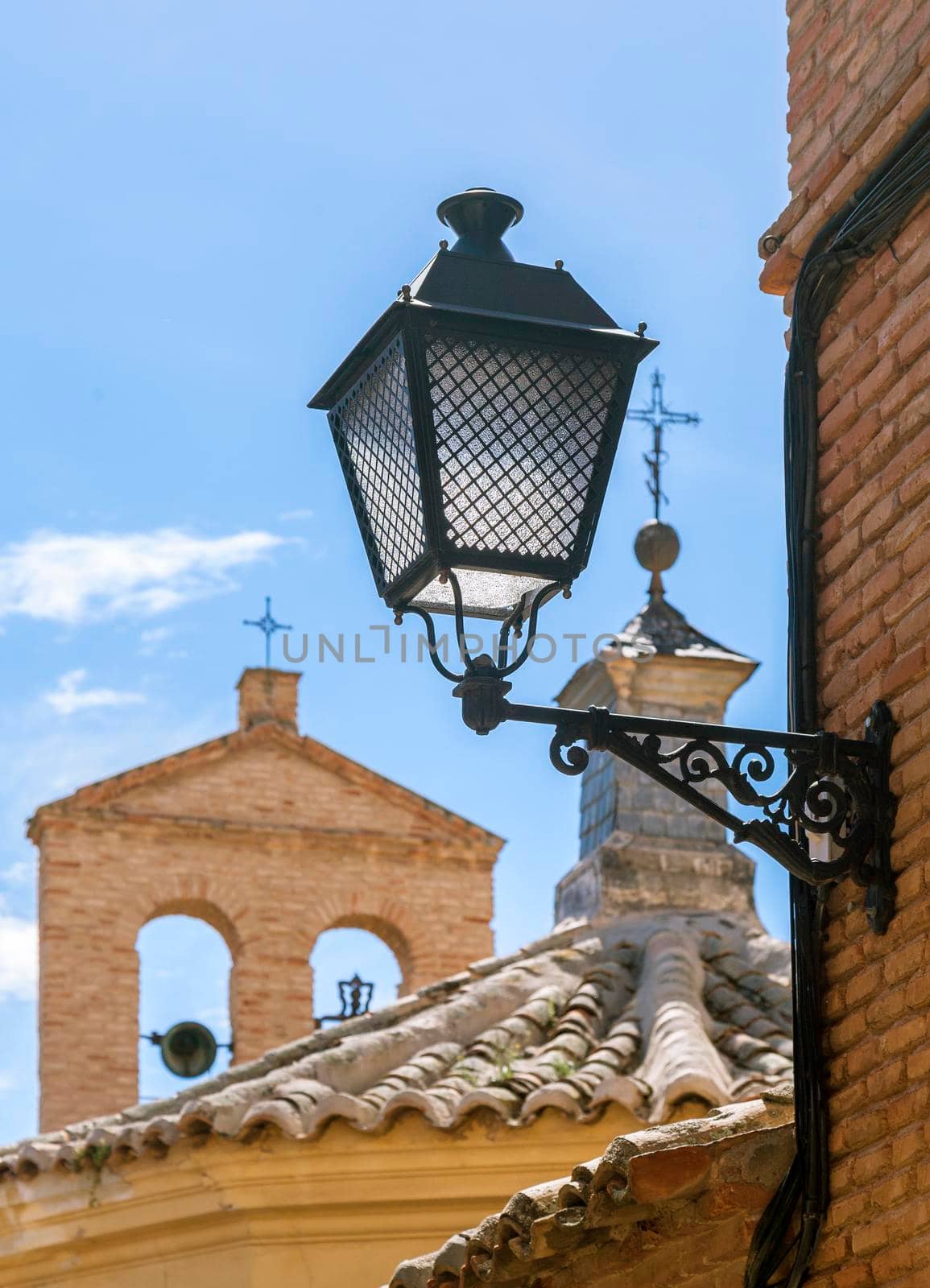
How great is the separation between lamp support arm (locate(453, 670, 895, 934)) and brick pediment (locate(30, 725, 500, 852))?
51.4 feet

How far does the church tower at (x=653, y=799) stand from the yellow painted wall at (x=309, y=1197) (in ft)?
9.04

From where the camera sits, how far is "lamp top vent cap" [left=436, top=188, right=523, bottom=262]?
429 cm

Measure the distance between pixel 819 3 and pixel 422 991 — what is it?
5622 millimetres

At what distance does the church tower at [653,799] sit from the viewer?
1077 centimetres

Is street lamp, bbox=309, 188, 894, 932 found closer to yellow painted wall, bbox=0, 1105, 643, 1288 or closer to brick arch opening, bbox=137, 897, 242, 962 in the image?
yellow painted wall, bbox=0, 1105, 643, 1288

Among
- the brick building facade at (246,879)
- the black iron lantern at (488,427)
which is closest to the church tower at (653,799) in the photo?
the brick building facade at (246,879)

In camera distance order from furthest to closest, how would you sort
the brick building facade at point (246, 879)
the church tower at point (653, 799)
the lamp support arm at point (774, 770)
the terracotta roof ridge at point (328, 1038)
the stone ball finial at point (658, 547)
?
the brick building facade at point (246, 879) → the stone ball finial at point (658, 547) → the church tower at point (653, 799) → the terracotta roof ridge at point (328, 1038) → the lamp support arm at point (774, 770)

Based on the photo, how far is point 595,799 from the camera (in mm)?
11500

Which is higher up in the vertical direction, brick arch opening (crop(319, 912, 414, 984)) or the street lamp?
brick arch opening (crop(319, 912, 414, 984))

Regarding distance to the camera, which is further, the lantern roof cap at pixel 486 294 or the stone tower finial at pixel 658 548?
the stone tower finial at pixel 658 548

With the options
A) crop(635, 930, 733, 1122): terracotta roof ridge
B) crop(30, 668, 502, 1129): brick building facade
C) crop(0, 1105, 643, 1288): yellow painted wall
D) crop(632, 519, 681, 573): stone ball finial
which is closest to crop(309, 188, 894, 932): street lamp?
crop(635, 930, 733, 1122): terracotta roof ridge

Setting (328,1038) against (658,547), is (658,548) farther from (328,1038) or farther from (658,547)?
(328,1038)

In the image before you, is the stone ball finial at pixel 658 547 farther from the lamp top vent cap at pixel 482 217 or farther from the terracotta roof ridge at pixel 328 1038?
the lamp top vent cap at pixel 482 217

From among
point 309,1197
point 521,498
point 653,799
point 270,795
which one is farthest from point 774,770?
point 270,795
